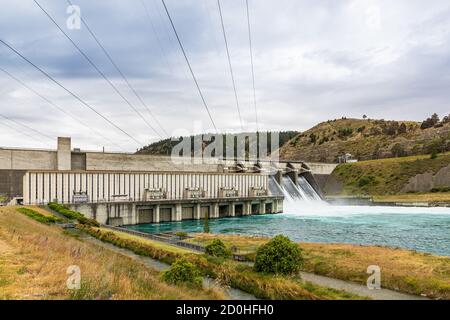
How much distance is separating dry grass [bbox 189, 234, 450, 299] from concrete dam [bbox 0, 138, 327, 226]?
25.8 metres

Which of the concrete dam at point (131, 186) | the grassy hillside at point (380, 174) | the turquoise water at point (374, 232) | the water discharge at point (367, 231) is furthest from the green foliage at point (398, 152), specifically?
the turquoise water at point (374, 232)

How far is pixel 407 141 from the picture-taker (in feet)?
563

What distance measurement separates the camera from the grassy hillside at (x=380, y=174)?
397 feet

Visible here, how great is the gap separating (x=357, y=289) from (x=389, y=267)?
20.9ft

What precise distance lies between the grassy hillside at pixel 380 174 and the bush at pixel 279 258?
105 metres

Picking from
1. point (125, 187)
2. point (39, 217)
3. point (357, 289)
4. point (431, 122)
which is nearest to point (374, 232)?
point (357, 289)

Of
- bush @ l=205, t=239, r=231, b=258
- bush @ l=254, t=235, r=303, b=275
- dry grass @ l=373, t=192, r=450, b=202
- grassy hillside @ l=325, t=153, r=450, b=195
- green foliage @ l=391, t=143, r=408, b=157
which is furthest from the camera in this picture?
green foliage @ l=391, t=143, r=408, b=157

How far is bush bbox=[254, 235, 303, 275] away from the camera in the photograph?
20.4 meters

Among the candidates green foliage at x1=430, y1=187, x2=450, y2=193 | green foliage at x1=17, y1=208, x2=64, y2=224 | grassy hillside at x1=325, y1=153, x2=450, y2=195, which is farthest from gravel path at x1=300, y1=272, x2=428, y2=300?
grassy hillside at x1=325, y1=153, x2=450, y2=195

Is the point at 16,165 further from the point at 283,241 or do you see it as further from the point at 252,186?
the point at 283,241

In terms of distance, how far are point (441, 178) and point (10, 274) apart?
12064 centimetres

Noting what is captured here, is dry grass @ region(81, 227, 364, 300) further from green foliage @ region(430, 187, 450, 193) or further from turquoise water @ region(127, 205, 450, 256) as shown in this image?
green foliage @ region(430, 187, 450, 193)

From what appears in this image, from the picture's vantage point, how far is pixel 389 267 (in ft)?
80.3

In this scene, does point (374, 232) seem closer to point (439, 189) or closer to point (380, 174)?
point (439, 189)
